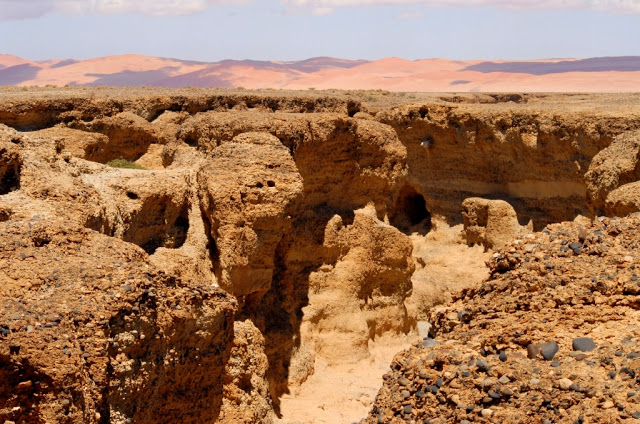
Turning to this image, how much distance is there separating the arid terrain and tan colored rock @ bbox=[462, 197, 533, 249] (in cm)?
8

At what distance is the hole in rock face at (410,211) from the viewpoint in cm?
2920

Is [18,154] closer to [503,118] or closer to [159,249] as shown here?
[159,249]

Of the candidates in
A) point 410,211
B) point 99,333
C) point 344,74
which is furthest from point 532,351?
point 344,74

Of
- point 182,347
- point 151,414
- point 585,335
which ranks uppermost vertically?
point 585,335

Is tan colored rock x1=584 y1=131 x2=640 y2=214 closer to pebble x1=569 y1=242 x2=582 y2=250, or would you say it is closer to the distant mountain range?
pebble x1=569 y1=242 x2=582 y2=250

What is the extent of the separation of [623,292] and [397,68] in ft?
344

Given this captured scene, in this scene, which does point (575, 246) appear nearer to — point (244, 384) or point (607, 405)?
point (607, 405)

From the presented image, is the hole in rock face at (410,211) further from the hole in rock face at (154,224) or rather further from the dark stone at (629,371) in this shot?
the dark stone at (629,371)

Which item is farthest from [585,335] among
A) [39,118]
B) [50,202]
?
[39,118]

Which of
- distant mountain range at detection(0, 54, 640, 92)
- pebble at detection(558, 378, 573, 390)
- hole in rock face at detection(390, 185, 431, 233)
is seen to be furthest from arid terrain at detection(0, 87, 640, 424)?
distant mountain range at detection(0, 54, 640, 92)

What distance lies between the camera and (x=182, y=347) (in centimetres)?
909

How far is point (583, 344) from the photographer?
23.1 ft

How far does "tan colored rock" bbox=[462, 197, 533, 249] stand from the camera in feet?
77.2

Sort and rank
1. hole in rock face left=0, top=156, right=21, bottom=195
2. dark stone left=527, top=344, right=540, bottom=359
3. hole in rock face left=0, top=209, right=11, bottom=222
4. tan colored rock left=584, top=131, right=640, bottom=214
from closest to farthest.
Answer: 1. dark stone left=527, top=344, right=540, bottom=359
2. hole in rock face left=0, top=209, right=11, bottom=222
3. hole in rock face left=0, top=156, right=21, bottom=195
4. tan colored rock left=584, top=131, right=640, bottom=214
